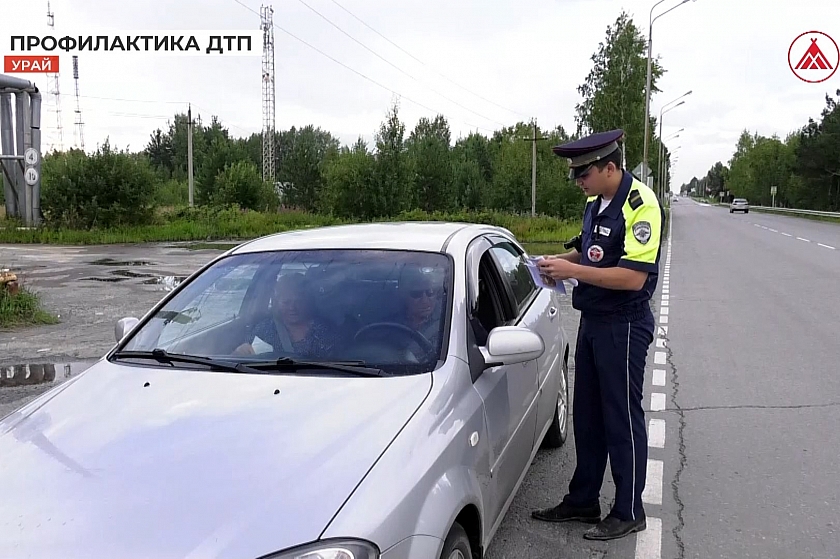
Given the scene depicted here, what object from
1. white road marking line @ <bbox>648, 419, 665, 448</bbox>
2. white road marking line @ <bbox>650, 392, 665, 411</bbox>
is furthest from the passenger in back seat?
white road marking line @ <bbox>650, 392, 665, 411</bbox>

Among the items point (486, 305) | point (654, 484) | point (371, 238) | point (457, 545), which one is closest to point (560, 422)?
point (654, 484)

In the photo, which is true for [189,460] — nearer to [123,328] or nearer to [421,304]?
[421,304]

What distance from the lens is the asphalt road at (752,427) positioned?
381 cm

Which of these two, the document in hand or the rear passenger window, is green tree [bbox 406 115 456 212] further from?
the document in hand

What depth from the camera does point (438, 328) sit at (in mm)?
3045

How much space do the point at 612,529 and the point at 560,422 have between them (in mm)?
1359

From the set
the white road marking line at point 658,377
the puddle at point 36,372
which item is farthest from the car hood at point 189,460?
the white road marking line at point 658,377

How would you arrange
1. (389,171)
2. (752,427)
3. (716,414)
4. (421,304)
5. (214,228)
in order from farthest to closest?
1. (389,171)
2. (214,228)
3. (716,414)
4. (752,427)
5. (421,304)

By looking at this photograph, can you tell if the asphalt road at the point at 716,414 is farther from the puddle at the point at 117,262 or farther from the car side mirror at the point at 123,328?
the puddle at the point at 117,262

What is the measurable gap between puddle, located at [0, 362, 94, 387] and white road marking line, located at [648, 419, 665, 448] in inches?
210

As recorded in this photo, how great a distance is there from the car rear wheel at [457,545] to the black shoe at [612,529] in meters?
1.36

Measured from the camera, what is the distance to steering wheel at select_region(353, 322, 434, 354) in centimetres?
299

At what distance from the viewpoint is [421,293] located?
3266 mm

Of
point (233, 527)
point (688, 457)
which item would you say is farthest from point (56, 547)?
point (688, 457)
